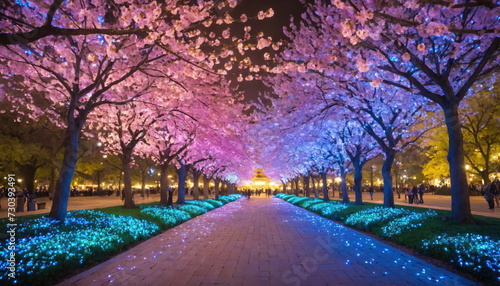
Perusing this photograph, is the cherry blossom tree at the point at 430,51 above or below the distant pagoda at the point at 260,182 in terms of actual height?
above

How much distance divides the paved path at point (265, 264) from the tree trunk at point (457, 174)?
2855mm

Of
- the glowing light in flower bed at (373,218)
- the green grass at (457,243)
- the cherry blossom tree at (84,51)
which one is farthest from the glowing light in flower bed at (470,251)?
the cherry blossom tree at (84,51)

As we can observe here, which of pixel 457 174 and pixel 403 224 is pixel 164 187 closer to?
pixel 403 224

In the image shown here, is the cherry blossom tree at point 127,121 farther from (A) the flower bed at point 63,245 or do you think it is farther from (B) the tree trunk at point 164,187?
(A) the flower bed at point 63,245

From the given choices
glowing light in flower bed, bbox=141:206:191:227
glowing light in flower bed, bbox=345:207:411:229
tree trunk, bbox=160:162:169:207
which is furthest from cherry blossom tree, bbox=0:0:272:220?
tree trunk, bbox=160:162:169:207

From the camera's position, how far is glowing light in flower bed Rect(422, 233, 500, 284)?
5.63 metres

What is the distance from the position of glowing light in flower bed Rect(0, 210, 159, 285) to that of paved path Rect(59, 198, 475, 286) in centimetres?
40

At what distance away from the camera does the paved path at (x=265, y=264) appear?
578cm

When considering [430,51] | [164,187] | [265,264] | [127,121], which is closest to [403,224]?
[265,264]

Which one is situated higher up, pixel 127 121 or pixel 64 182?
pixel 127 121

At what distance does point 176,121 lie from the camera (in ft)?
47.5

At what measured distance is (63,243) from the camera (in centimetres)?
707

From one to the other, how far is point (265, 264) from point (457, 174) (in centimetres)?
724

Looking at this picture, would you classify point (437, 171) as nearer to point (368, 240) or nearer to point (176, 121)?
point (368, 240)
